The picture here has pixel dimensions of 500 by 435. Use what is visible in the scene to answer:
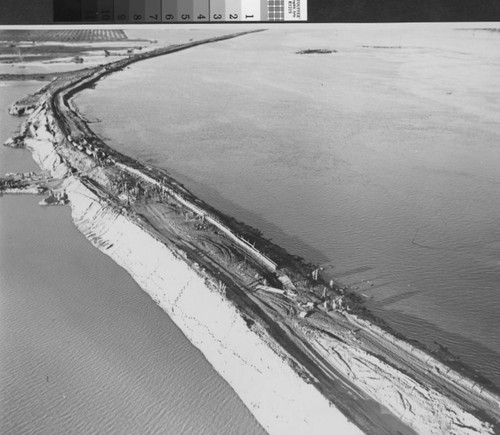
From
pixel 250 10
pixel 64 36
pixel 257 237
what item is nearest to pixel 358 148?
pixel 257 237

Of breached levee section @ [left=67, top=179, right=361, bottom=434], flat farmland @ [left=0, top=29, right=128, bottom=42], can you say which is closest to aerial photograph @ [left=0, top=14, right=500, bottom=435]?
breached levee section @ [left=67, top=179, right=361, bottom=434]

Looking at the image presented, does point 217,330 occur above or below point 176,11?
below

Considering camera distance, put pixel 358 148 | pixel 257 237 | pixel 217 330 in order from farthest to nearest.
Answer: pixel 358 148
pixel 257 237
pixel 217 330

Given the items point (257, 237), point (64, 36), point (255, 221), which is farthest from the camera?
point (64, 36)

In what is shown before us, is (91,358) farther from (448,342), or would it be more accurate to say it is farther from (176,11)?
(176,11)

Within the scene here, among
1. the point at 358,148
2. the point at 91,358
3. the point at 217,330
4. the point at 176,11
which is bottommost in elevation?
the point at 91,358

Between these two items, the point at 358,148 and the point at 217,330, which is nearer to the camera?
the point at 217,330

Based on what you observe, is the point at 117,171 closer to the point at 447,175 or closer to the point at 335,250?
the point at 335,250
